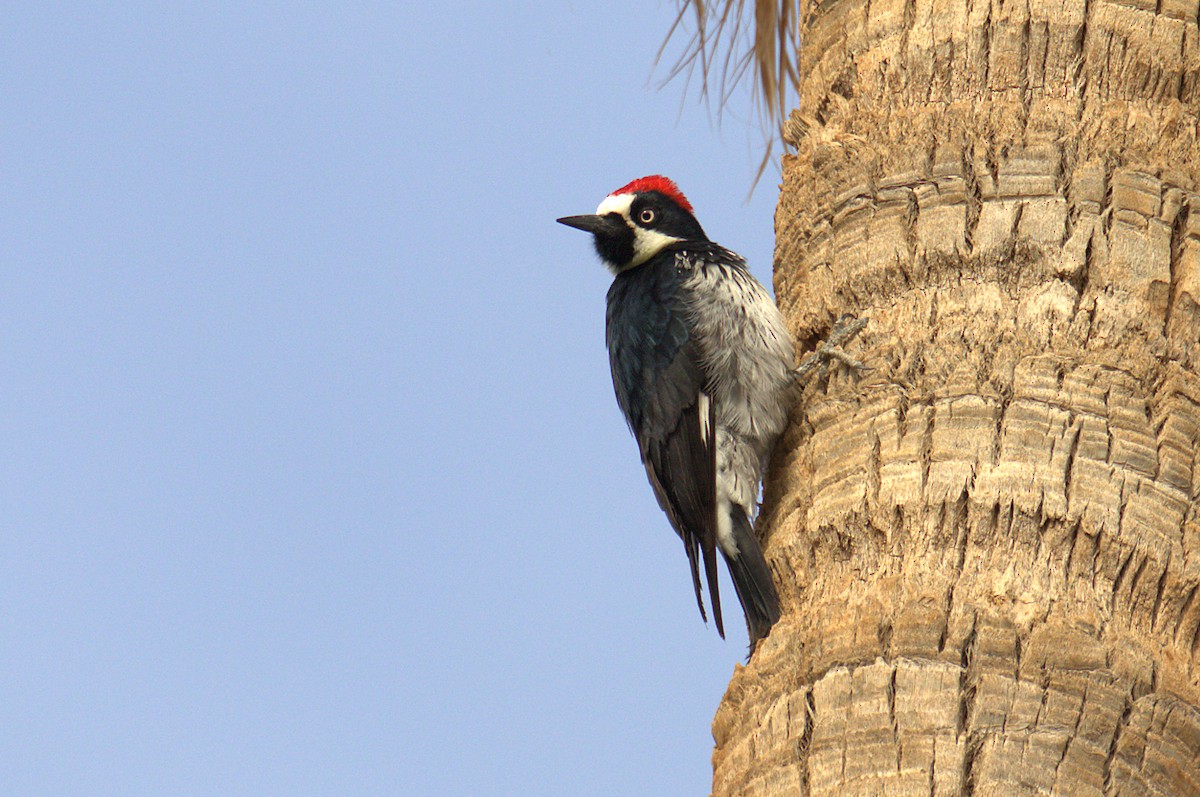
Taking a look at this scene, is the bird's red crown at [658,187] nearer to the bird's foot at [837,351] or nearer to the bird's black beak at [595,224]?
the bird's black beak at [595,224]

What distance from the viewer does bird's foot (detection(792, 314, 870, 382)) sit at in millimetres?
3810

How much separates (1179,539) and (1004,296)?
703 mm

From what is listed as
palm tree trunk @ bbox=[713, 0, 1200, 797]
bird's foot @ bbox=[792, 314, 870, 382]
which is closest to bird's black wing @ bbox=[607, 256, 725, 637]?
palm tree trunk @ bbox=[713, 0, 1200, 797]

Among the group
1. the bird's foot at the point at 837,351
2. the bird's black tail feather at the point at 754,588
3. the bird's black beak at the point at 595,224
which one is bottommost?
the bird's black tail feather at the point at 754,588

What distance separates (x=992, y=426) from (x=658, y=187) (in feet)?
8.09

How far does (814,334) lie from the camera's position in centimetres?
411

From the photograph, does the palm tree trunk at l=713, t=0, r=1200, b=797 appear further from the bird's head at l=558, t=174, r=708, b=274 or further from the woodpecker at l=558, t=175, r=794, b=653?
the bird's head at l=558, t=174, r=708, b=274

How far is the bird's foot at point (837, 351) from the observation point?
12.5 feet

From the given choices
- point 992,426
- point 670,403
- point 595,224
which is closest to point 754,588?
point 992,426

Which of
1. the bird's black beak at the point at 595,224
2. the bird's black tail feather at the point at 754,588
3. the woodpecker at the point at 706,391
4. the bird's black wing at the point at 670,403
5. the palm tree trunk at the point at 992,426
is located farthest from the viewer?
the bird's black beak at the point at 595,224

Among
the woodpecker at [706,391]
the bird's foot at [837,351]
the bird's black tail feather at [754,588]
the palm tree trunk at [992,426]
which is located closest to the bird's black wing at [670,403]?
the woodpecker at [706,391]

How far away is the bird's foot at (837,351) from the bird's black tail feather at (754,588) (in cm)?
49

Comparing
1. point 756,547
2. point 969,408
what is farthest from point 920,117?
point 756,547

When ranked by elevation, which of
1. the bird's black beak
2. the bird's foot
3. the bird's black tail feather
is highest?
the bird's black beak
